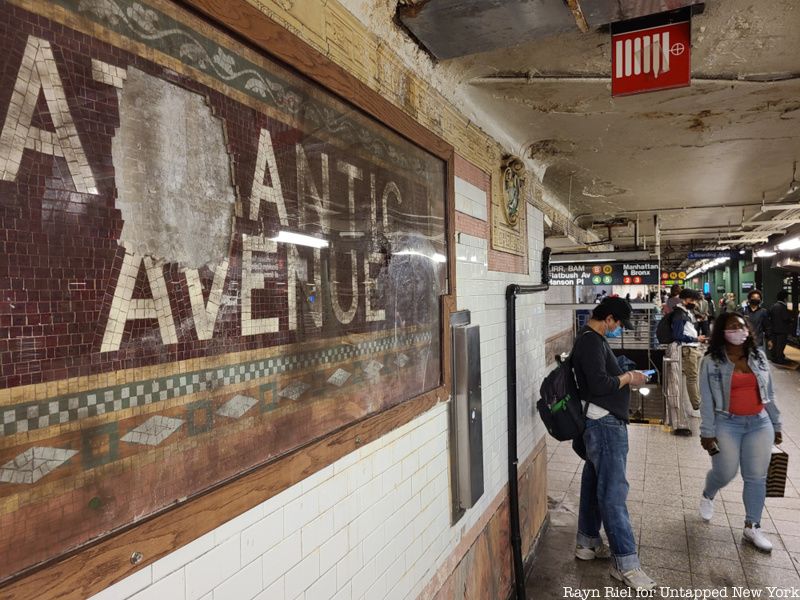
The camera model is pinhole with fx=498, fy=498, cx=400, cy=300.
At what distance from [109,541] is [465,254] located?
231 cm

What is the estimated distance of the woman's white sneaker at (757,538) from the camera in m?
3.86

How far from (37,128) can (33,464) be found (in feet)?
1.94

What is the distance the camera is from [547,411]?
12.4ft

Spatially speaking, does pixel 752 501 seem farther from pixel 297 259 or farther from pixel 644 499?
pixel 297 259

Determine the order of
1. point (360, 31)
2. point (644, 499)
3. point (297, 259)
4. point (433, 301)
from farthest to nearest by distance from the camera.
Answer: point (644, 499) → point (433, 301) → point (360, 31) → point (297, 259)

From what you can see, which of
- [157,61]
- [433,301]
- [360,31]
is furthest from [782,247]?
[157,61]

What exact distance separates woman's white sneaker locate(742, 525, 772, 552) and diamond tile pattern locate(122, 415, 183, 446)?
4587 millimetres

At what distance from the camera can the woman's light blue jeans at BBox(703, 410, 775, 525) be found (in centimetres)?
378

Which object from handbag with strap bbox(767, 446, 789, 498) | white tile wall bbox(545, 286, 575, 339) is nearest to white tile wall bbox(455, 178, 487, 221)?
handbag with strap bbox(767, 446, 789, 498)

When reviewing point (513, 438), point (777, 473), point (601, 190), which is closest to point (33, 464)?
point (513, 438)

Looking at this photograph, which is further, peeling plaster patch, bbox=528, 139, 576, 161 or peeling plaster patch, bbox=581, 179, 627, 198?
peeling plaster patch, bbox=581, 179, 627, 198

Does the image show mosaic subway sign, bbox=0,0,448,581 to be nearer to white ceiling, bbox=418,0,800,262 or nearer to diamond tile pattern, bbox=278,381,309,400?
diamond tile pattern, bbox=278,381,309,400

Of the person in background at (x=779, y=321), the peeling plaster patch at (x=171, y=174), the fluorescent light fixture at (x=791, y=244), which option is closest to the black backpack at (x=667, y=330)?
the fluorescent light fixture at (x=791, y=244)

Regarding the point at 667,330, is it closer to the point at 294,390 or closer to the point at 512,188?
the point at 512,188
